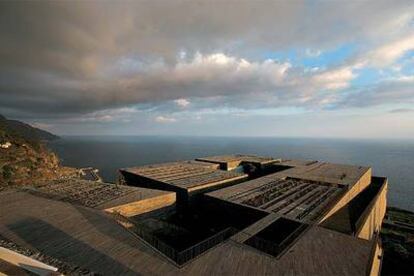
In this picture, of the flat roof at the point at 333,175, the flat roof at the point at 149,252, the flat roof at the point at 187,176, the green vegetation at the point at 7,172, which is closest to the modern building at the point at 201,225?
the flat roof at the point at 149,252

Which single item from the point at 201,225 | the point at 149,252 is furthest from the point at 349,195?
the point at 149,252

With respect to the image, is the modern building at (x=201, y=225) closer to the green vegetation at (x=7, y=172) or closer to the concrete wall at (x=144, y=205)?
the concrete wall at (x=144, y=205)

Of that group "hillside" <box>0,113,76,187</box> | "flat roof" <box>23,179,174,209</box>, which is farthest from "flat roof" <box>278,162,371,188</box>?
"hillside" <box>0,113,76,187</box>

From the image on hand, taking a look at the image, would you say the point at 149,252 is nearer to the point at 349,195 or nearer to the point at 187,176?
the point at 187,176

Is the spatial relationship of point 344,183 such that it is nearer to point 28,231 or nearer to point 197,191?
point 197,191

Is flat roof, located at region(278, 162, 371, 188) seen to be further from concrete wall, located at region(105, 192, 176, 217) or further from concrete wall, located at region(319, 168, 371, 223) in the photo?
concrete wall, located at region(105, 192, 176, 217)
